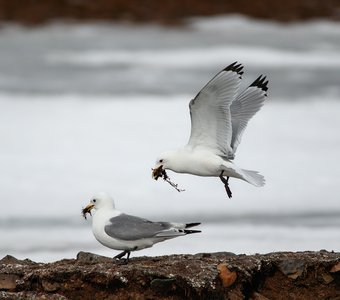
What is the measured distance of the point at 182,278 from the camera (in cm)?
635

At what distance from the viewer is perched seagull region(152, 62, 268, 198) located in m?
7.88

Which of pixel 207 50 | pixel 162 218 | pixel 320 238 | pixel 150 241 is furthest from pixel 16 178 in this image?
pixel 207 50

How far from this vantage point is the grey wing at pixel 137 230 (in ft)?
22.0

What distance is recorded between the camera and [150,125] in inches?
514

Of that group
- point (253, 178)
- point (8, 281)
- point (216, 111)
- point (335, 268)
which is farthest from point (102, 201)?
point (335, 268)

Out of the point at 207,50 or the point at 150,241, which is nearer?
the point at 150,241

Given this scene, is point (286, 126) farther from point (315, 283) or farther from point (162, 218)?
point (315, 283)

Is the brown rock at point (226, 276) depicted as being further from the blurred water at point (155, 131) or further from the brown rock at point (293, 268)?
the blurred water at point (155, 131)

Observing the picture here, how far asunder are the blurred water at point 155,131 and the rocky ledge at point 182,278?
4.39 ft

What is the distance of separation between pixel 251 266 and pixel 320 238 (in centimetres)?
195

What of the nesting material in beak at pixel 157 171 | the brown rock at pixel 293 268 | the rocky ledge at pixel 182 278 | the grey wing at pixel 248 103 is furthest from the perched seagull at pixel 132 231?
the grey wing at pixel 248 103

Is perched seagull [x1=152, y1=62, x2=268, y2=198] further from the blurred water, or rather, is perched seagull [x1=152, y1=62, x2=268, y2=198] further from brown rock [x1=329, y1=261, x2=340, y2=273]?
brown rock [x1=329, y1=261, x2=340, y2=273]

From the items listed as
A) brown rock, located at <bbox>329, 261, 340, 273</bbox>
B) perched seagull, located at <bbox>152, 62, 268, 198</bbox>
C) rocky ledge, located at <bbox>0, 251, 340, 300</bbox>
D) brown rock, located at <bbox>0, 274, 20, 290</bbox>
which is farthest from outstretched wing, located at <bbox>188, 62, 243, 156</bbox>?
brown rock, located at <bbox>0, 274, 20, 290</bbox>

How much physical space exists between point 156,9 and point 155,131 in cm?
872
